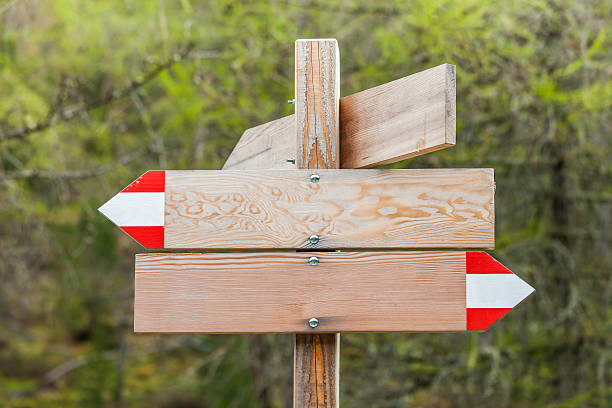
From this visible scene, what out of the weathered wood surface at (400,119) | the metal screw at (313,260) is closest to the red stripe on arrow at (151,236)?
the metal screw at (313,260)

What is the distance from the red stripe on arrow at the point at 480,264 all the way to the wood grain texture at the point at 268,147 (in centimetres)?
54

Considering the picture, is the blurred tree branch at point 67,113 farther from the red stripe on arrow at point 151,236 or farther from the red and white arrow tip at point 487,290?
the red and white arrow tip at point 487,290

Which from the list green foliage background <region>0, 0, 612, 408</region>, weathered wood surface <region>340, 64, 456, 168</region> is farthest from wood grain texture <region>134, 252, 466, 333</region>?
green foliage background <region>0, 0, 612, 408</region>

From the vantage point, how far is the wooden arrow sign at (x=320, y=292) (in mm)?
1655

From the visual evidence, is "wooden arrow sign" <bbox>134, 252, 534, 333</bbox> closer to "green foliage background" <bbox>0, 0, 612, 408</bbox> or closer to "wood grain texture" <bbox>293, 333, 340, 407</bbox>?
"wood grain texture" <bbox>293, 333, 340, 407</bbox>

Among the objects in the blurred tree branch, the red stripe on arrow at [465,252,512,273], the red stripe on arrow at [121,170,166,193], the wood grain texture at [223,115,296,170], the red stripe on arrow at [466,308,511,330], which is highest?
the blurred tree branch

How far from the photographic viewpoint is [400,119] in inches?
63.5

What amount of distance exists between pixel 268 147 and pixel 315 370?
2.11 feet

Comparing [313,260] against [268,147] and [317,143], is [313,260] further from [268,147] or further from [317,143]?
[268,147]

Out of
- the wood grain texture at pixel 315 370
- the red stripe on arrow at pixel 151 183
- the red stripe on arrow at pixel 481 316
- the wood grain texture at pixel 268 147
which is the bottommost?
the wood grain texture at pixel 315 370

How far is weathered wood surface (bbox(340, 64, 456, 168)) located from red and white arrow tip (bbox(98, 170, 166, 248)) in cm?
48

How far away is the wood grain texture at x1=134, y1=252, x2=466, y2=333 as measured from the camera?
1.66 metres

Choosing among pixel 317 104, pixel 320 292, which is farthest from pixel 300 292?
pixel 317 104

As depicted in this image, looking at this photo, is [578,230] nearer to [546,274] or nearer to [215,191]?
[546,274]
